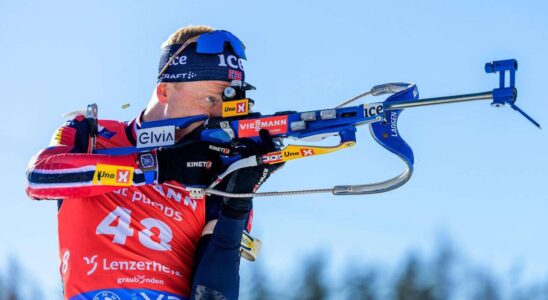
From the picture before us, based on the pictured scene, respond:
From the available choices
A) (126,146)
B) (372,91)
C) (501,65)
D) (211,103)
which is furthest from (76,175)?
(501,65)

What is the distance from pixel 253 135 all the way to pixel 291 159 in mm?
337

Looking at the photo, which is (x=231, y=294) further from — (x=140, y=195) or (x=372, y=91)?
(x=372, y=91)

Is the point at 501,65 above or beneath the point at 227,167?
above

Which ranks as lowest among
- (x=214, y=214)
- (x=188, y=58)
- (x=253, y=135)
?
(x=214, y=214)

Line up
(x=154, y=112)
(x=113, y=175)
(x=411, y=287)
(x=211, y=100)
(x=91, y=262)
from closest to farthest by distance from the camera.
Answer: (x=113, y=175)
(x=91, y=262)
(x=211, y=100)
(x=154, y=112)
(x=411, y=287)

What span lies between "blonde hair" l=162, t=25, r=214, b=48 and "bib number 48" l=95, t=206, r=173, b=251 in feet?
4.59

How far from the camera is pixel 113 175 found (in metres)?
7.98

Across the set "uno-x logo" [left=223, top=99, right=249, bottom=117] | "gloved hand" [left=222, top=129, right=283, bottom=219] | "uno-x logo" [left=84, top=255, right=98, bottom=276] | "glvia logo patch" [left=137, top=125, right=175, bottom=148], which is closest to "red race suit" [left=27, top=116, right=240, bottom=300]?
"uno-x logo" [left=84, top=255, right=98, bottom=276]

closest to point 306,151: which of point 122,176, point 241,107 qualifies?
point 241,107

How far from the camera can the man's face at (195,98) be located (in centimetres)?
862

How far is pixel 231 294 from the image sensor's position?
338 inches

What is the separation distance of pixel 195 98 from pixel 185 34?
587 millimetres

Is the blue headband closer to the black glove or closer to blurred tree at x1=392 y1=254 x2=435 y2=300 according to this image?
the black glove

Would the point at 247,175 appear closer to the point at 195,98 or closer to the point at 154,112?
the point at 195,98
